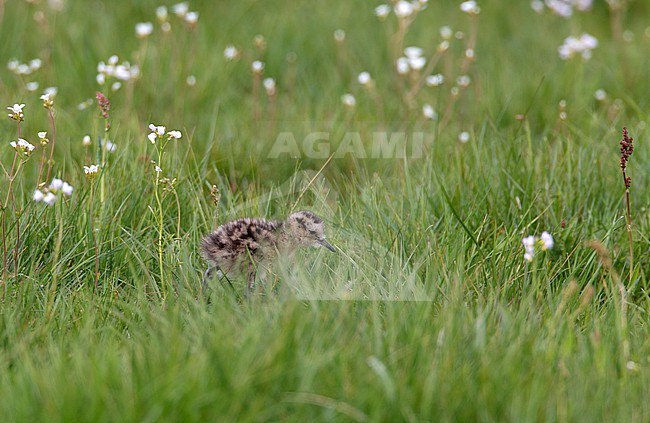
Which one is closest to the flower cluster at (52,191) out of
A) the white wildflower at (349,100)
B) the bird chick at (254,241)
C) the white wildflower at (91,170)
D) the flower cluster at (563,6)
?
the white wildflower at (91,170)

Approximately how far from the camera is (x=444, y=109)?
6.66 metres

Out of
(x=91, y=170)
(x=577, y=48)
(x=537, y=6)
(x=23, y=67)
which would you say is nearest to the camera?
(x=91, y=170)

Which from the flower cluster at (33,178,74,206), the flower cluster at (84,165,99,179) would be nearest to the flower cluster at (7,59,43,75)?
the flower cluster at (84,165,99,179)

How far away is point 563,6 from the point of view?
28.2 feet

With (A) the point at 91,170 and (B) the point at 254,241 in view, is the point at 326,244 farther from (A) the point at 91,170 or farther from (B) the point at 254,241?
(A) the point at 91,170

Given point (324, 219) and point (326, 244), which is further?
point (324, 219)

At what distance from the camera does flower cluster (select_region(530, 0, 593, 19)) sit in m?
8.41

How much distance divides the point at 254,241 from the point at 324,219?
0.53 m

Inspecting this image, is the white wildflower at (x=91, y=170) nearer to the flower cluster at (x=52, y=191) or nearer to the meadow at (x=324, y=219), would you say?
the meadow at (x=324, y=219)

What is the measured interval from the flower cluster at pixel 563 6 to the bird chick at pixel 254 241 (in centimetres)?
495

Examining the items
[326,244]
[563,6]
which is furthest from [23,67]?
[563,6]

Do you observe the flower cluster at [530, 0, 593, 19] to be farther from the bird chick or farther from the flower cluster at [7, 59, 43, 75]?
the bird chick

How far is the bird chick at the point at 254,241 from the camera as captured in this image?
3949mm

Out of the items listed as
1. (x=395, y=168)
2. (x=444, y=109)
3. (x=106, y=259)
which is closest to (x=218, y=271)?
(x=106, y=259)
